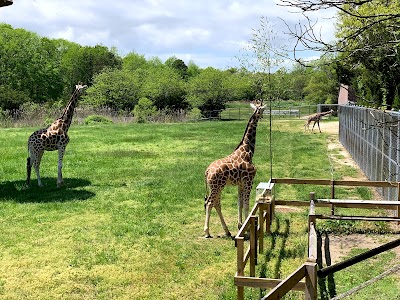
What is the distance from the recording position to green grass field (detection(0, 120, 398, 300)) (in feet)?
18.8

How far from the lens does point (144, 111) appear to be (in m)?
38.3

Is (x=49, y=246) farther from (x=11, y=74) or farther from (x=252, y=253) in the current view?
(x=11, y=74)

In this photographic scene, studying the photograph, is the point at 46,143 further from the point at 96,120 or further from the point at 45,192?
the point at 96,120

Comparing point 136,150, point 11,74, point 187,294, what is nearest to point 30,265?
point 187,294

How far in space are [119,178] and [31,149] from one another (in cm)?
243

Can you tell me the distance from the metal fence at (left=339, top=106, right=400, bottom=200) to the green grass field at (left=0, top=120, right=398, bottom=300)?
852mm

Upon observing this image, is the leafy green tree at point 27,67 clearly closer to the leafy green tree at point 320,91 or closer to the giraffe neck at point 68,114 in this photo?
the leafy green tree at point 320,91

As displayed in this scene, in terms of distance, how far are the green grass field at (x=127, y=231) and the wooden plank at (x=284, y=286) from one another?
181 cm

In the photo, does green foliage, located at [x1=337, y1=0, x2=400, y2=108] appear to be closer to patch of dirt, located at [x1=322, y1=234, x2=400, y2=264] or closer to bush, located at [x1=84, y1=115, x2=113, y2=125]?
patch of dirt, located at [x1=322, y1=234, x2=400, y2=264]

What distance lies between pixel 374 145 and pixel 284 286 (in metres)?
8.59

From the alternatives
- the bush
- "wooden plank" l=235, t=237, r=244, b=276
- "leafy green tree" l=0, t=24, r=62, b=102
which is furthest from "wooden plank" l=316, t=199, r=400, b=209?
"leafy green tree" l=0, t=24, r=62, b=102

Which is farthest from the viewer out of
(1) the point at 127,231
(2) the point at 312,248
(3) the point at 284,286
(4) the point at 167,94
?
(4) the point at 167,94

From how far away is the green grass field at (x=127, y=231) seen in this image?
5.74 m

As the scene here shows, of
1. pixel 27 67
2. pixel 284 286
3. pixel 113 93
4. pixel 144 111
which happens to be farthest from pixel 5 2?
pixel 27 67
